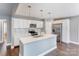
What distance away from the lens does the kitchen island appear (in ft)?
6.36

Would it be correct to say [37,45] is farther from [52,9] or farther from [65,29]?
[52,9]

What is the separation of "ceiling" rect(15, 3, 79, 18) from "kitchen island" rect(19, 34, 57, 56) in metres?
0.47

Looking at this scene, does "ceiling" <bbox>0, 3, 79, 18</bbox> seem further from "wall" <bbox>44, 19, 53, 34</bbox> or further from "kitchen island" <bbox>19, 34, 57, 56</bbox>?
"kitchen island" <bbox>19, 34, 57, 56</bbox>

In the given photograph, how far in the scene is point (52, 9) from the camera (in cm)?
201

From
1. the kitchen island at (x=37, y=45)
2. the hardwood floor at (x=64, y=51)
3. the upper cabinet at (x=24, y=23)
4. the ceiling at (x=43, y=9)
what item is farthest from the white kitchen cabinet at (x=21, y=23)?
the hardwood floor at (x=64, y=51)

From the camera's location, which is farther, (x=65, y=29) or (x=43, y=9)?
(x=65, y=29)

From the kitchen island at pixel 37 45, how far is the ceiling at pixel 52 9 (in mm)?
473

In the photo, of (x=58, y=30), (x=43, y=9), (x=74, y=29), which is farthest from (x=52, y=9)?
(x=74, y=29)

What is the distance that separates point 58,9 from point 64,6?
14 cm

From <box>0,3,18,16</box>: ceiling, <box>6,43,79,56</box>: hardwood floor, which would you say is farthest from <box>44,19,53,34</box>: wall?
<box>0,3,18,16</box>: ceiling

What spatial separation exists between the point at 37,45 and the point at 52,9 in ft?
2.74

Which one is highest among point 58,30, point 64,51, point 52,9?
point 52,9

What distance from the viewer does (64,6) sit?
6.58 feet

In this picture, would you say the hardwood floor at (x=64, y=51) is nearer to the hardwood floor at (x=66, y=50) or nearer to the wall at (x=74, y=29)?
the hardwood floor at (x=66, y=50)
